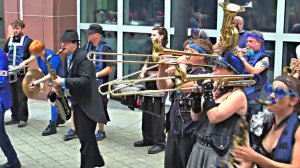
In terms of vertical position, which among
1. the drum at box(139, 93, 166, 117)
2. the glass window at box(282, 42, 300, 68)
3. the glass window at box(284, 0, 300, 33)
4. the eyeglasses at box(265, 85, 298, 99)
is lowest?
the drum at box(139, 93, 166, 117)

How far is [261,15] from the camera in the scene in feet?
29.7

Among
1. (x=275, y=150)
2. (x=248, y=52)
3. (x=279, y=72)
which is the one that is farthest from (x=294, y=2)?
(x=275, y=150)

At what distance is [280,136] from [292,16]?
595 centimetres

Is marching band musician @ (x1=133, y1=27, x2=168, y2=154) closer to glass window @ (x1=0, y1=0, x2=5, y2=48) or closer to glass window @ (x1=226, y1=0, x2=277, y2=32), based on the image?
glass window @ (x1=226, y1=0, x2=277, y2=32)

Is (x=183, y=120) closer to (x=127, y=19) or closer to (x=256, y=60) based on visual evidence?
(x=256, y=60)

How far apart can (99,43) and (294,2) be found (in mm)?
3536

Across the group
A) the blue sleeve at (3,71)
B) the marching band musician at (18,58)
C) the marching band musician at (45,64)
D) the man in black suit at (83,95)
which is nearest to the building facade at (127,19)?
the marching band musician at (18,58)

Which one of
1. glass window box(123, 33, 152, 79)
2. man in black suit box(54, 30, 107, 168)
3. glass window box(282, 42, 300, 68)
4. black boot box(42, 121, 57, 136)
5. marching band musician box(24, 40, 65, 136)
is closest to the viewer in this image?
man in black suit box(54, 30, 107, 168)

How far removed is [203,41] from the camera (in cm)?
466

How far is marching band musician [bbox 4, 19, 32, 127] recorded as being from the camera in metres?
8.63

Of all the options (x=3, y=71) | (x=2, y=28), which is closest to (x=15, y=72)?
(x=3, y=71)

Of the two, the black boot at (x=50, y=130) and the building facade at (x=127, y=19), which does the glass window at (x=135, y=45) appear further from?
the black boot at (x=50, y=130)

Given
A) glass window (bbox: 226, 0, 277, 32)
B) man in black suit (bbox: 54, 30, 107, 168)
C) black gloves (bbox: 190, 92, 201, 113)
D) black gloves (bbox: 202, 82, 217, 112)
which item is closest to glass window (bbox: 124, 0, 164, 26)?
glass window (bbox: 226, 0, 277, 32)

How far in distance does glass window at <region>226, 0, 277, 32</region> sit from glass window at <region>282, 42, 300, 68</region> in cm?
37
